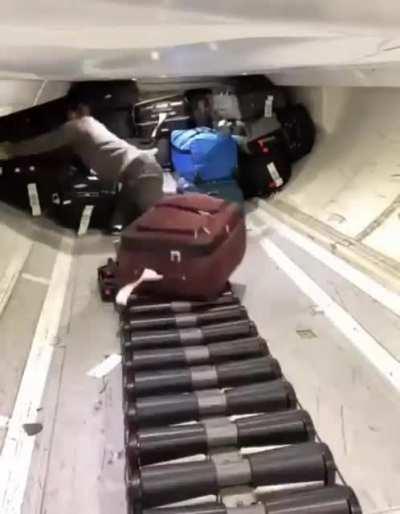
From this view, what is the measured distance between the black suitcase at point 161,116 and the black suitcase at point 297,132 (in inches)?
26.3

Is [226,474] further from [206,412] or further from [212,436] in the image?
[206,412]

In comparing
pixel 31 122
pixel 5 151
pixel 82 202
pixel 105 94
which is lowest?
pixel 82 202

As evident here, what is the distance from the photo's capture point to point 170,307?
2145mm

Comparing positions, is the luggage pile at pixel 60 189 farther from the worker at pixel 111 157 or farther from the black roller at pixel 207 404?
the black roller at pixel 207 404

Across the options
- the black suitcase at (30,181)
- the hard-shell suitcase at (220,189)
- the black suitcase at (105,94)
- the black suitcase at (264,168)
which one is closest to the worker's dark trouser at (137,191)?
the black suitcase at (30,181)

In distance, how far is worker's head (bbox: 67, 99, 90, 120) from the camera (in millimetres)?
3915

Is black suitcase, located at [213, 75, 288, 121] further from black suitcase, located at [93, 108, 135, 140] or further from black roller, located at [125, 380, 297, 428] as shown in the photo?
black roller, located at [125, 380, 297, 428]

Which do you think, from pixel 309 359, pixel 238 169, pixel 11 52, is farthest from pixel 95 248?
pixel 11 52

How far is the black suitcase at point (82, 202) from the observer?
3.43 m

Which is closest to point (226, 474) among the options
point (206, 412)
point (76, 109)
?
point (206, 412)

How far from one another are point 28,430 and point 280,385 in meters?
0.59

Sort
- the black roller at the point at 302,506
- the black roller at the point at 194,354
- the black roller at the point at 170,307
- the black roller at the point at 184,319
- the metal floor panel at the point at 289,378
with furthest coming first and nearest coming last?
the black roller at the point at 170,307, the black roller at the point at 184,319, the black roller at the point at 194,354, the metal floor panel at the point at 289,378, the black roller at the point at 302,506

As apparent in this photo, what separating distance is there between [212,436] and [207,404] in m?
0.15

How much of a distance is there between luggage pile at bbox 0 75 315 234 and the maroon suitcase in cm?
117
